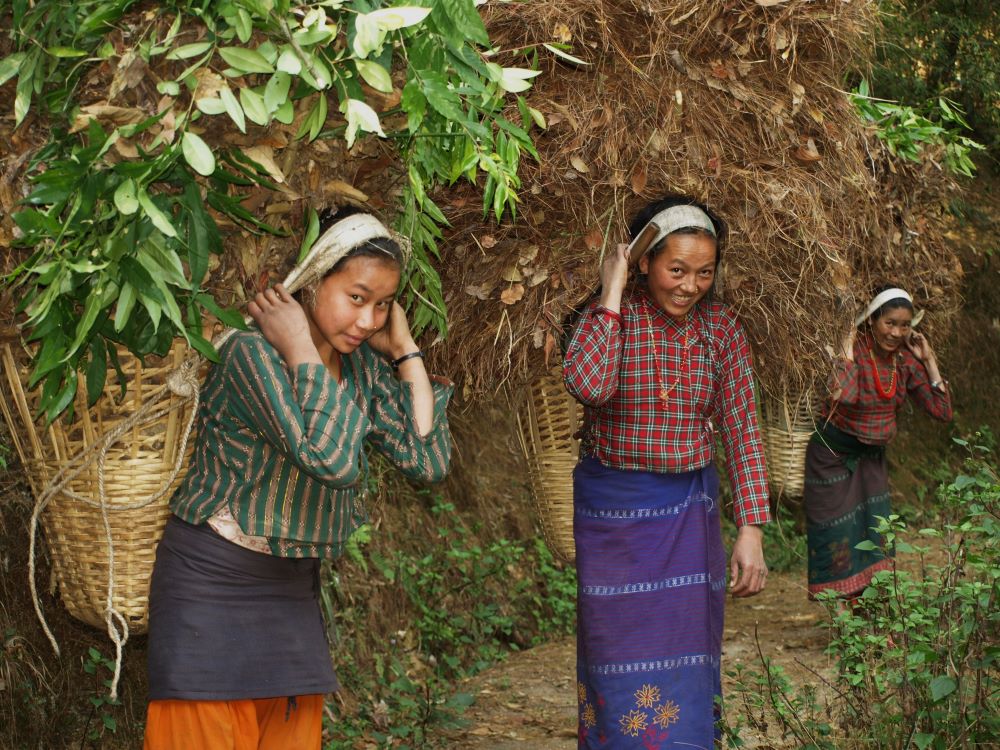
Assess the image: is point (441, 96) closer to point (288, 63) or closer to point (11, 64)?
point (288, 63)

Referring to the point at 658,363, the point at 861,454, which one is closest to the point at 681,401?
the point at 658,363

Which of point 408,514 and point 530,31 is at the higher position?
point 530,31

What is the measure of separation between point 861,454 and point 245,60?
13.7 ft

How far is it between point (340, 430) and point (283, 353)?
0.20 meters

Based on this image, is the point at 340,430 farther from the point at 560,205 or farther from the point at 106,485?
the point at 560,205

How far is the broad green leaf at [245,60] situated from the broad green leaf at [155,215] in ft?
0.85

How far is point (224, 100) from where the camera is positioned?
6.53 ft

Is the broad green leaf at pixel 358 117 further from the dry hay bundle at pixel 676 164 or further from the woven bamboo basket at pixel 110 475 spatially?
the dry hay bundle at pixel 676 164

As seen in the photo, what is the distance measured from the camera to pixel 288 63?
198 centimetres

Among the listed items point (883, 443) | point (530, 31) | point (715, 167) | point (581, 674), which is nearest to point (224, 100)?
point (530, 31)

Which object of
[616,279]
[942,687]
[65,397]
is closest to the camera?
[65,397]

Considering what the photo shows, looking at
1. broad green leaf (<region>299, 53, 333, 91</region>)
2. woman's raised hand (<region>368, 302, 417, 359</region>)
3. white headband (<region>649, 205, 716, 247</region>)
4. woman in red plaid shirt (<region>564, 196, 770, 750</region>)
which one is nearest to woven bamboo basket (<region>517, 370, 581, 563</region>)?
woman in red plaid shirt (<region>564, 196, 770, 750</region>)

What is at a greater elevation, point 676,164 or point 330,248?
point 676,164

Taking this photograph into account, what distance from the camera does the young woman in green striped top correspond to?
2402 mm
